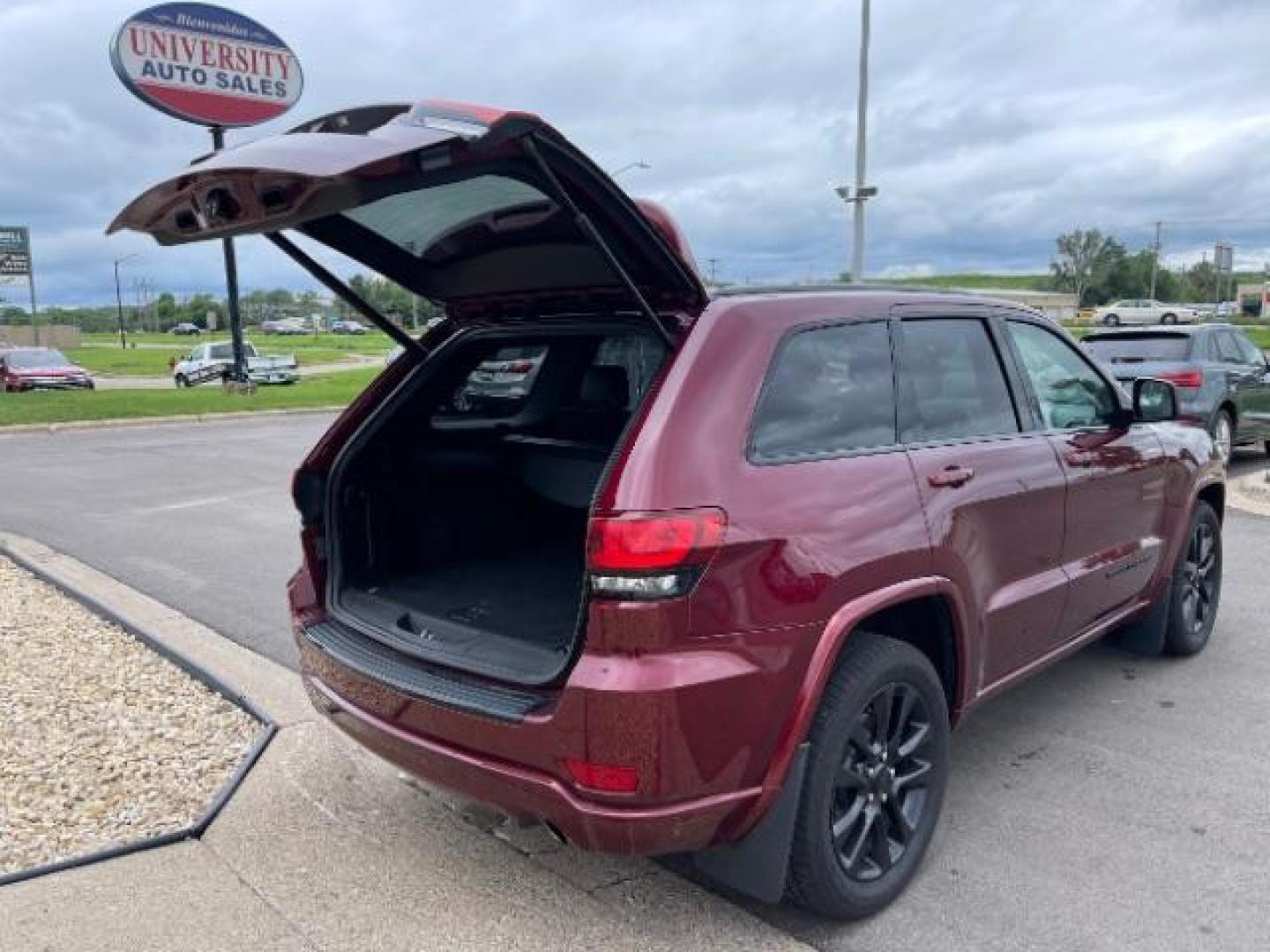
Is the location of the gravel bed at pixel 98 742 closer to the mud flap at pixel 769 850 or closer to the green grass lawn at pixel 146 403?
the mud flap at pixel 769 850

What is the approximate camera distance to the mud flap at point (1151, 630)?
189 inches

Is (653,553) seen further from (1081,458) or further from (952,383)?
(1081,458)

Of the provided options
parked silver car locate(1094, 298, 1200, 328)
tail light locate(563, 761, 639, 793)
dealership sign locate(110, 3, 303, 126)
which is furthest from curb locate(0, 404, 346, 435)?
parked silver car locate(1094, 298, 1200, 328)

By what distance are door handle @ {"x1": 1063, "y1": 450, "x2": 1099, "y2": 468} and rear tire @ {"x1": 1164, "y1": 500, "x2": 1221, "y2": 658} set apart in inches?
46.1

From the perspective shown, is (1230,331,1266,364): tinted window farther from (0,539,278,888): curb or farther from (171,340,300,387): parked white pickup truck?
(171,340,300,387): parked white pickup truck

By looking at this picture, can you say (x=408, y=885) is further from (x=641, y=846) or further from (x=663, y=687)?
(x=663, y=687)

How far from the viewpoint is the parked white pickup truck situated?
29.9m

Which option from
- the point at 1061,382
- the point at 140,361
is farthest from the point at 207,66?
the point at 140,361

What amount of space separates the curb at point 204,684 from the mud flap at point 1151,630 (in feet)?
12.6

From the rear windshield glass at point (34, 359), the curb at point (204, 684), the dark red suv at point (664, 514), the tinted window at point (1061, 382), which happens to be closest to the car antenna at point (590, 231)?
the dark red suv at point (664, 514)

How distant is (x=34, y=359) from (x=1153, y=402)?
3029 cm

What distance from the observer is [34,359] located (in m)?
28.4

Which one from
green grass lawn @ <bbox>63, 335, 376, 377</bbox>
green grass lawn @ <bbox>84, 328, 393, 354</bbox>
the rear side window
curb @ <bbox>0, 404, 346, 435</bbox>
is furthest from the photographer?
green grass lawn @ <bbox>84, 328, 393, 354</bbox>

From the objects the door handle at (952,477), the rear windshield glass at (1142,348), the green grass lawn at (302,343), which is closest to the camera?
the door handle at (952,477)
